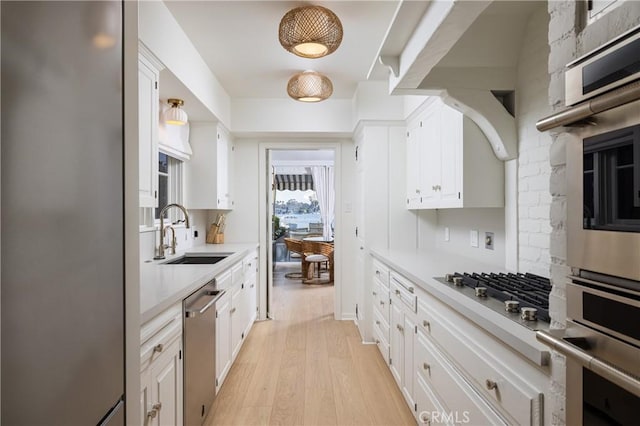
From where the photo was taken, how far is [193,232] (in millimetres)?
3869

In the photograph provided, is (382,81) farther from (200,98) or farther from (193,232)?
(193,232)

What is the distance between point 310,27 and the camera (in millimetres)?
2182

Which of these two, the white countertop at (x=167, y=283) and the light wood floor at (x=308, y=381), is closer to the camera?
the white countertop at (x=167, y=283)

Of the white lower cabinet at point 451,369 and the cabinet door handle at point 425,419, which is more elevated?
the white lower cabinet at point 451,369

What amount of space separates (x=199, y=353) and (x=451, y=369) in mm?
1305

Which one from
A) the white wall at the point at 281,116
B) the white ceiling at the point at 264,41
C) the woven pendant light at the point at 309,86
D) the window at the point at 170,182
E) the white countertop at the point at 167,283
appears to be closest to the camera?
the white countertop at the point at 167,283

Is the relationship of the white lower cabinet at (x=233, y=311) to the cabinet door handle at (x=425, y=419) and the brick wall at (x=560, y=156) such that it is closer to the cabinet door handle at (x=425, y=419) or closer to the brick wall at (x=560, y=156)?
the cabinet door handle at (x=425, y=419)

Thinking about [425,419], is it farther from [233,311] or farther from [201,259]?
[201,259]

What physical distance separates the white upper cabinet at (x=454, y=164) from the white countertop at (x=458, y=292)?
42 cm

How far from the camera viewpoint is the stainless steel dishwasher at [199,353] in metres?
1.85

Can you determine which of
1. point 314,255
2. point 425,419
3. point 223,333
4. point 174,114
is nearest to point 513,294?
point 425,419

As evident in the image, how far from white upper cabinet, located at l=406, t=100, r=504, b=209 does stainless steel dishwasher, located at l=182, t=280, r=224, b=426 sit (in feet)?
5.62

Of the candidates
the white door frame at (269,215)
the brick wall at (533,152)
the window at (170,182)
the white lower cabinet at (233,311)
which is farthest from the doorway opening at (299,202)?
the brick wall at (533,152)

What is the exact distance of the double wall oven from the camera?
66 cm
